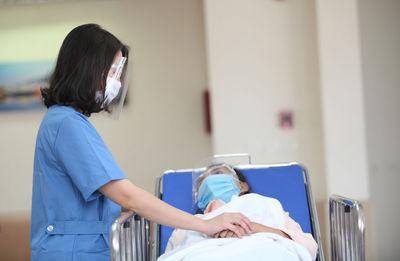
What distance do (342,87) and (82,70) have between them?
8.28 ft

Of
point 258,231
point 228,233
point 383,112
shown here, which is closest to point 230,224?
point 228,233

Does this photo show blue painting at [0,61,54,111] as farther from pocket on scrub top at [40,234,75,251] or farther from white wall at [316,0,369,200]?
pocket on scrub top at [40,234,75,251]

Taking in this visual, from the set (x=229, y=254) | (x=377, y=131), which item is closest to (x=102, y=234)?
(x=229, y=254)

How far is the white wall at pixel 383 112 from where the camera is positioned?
3.87m

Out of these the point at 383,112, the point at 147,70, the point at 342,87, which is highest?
the point at 147,70

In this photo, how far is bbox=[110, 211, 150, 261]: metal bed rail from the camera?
1377mm

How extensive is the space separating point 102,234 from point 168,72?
321cm

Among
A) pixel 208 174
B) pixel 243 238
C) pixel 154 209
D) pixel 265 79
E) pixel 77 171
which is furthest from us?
pixel 265 79

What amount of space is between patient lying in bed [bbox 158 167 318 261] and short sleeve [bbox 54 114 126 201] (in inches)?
16.3

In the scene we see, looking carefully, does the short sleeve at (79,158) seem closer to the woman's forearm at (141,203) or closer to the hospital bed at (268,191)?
the woman's forearm at (141,203)

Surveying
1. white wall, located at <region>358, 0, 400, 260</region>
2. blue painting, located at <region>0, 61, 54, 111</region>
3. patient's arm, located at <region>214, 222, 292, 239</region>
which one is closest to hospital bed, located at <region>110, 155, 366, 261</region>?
patient's arm, located at <region>214, 222, 292, 239</region>

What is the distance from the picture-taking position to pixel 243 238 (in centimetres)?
154

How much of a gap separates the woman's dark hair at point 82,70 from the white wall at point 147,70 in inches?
121

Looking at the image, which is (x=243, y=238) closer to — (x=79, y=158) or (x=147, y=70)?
(x=79, y=158)
